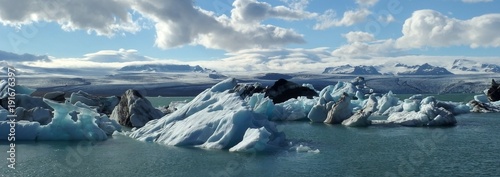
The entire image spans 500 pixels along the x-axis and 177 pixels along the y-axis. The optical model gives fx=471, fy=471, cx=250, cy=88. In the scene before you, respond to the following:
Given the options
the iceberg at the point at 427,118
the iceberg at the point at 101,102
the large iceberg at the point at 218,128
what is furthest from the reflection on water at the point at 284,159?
the iceberg at the point at 101,102

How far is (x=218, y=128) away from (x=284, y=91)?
36635mm

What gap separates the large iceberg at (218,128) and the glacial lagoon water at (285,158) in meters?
0.70

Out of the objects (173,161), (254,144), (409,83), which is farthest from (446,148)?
(409,83)

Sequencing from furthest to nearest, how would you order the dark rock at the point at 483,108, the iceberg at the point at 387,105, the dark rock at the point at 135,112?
the dark rock at the point at 483,108 < the iceberg at the point at 387,105 < the dark rock at the point at 135,112

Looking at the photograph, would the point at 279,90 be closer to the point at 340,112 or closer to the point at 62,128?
the point at 340,112

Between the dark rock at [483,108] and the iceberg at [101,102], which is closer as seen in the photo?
the iceberg at [101,102]

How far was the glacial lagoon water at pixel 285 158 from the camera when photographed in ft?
52.2

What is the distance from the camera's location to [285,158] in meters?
18.2

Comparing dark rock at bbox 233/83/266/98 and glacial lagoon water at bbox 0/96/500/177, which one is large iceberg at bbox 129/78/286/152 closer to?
glacial lagoon water at bbox 0/96/500/177

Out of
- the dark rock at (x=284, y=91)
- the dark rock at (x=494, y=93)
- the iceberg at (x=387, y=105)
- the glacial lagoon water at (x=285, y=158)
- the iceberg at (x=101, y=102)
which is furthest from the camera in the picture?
the dark rock at (x=494, y=93)

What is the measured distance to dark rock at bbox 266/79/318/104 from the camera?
5639 cm

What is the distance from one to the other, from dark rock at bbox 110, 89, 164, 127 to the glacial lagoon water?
7.32m

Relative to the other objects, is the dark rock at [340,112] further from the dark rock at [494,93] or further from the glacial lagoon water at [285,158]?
the dark rock at [494,93]

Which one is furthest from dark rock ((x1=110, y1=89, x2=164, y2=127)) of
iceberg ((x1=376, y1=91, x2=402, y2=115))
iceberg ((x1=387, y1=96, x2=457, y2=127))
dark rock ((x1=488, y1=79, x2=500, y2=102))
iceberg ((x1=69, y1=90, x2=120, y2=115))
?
dark rock ((x1=488, y1=79, x2=500, y2=102))
